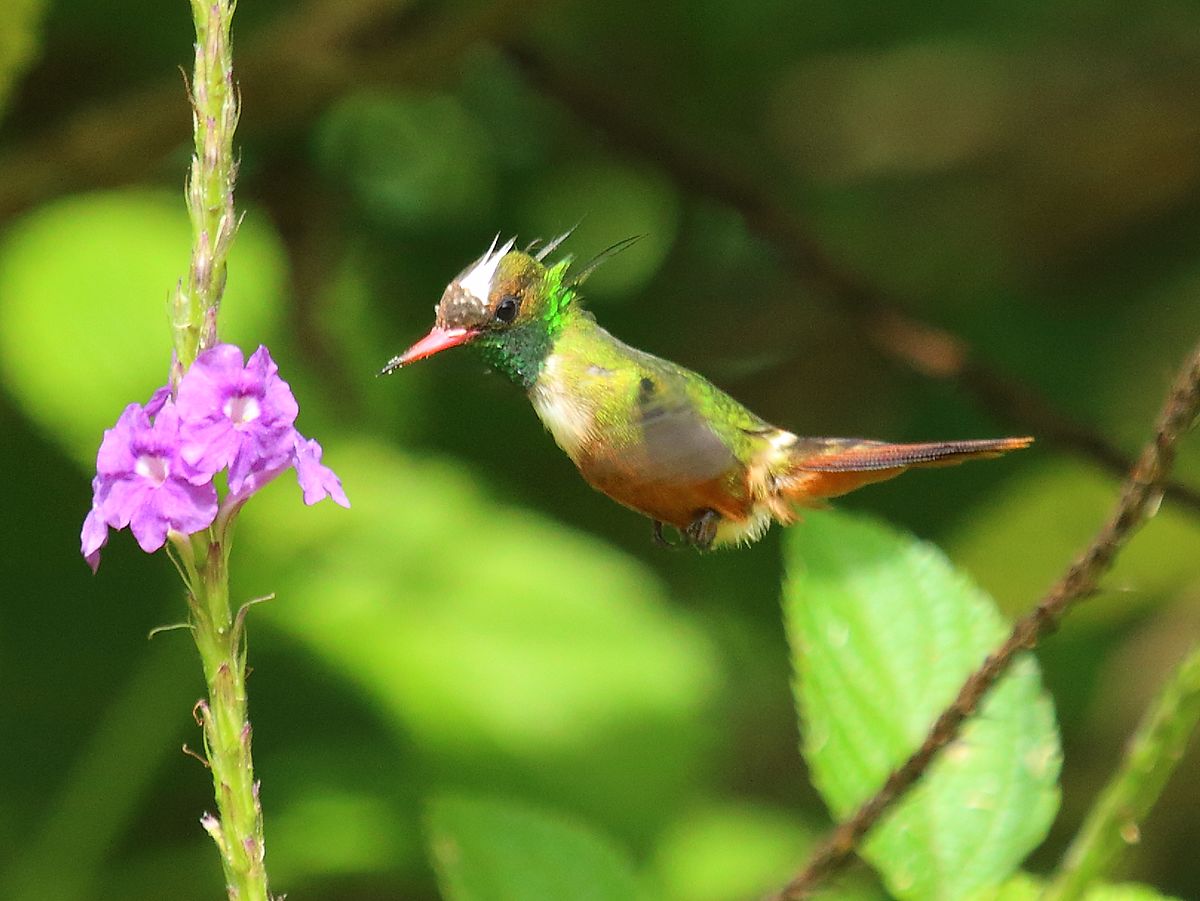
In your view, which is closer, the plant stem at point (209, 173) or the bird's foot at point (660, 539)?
the plant stem at point (209, 173)

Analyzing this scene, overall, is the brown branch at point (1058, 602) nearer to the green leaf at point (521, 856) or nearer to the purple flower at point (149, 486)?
the green leaf at point (521, 856)

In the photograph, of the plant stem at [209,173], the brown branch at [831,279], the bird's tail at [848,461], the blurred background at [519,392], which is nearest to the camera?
the plant stem at [209,173]

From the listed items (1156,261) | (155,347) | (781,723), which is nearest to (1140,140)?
(1156,261)

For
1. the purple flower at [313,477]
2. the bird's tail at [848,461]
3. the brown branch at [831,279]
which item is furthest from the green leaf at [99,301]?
the purple flower at [313,477]

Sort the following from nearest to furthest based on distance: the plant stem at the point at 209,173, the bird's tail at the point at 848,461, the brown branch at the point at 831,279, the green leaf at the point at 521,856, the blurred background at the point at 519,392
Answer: the plant stem at the point at 209,173 → the bird's tail at the point at 848,461 → the green leaf at the point at 521,856 → the brown branch at the point at 831,279 → the blurred background at the point at 519,392

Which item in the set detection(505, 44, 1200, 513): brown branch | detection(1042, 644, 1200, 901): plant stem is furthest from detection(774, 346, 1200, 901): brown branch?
detection(505, 44, 1200, 513): brown branch

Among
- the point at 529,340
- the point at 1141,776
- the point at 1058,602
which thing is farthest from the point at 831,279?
the point at 1141,776

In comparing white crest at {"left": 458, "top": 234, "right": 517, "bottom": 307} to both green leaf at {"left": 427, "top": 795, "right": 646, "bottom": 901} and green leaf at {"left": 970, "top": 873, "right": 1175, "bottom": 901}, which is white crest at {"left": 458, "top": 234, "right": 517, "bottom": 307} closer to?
green leaf at {"left": 427, "top": 795, "right": 646, "bottom": 901}
